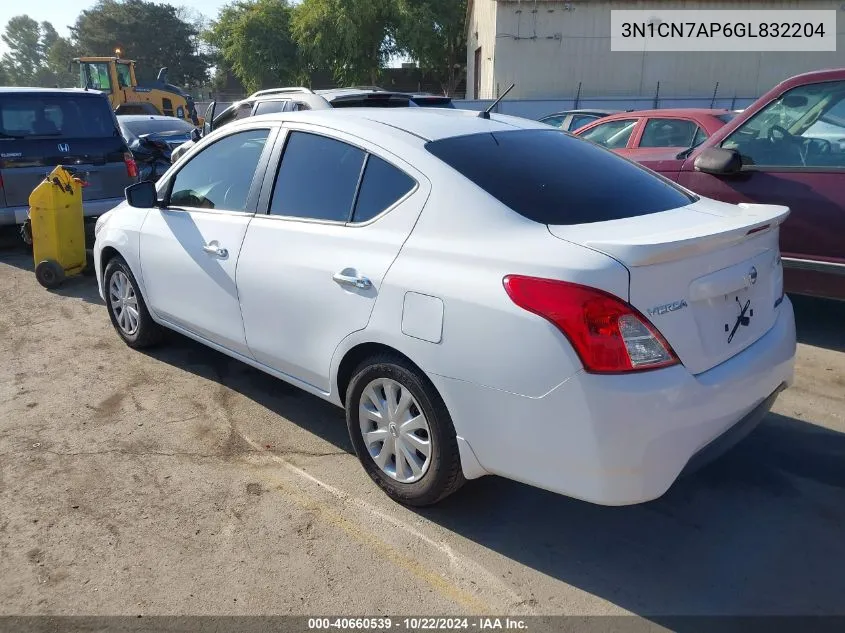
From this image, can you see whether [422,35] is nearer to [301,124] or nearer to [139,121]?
[139,121]

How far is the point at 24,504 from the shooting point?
325 cm

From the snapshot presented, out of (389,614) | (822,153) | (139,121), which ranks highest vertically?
(139,121)

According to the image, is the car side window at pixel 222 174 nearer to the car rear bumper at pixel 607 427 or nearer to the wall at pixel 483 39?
the car rear bumper at pixel 607 427

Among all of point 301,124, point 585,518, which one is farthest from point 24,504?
point 585,518

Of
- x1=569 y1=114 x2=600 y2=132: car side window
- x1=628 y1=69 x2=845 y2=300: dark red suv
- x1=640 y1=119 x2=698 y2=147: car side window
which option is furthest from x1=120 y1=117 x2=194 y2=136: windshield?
x1=628 y1=69 x2=845 y2=300: dark red suv

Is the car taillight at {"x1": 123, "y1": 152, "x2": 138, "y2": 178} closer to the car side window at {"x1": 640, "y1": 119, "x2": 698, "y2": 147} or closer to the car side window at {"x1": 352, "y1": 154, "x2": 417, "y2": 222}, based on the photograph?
the car side window at {"x1": 640, "y1": 119, "x2": 698, "y2": 147}

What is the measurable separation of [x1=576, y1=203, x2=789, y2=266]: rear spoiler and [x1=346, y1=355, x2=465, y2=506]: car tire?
2.94 ft

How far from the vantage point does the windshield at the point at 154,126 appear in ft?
45.9

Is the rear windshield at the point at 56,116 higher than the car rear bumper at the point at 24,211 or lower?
higher

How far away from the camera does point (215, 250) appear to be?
388 centimetres

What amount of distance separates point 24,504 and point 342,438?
153 centimetres

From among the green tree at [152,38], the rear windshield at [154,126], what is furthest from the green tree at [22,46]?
the rear windshield at [154,126]

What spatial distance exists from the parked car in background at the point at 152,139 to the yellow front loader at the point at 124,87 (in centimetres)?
1398

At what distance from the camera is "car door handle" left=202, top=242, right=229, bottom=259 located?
3.81m
